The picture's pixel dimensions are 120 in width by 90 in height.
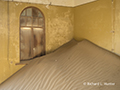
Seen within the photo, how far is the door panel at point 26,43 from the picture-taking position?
6.72 metres

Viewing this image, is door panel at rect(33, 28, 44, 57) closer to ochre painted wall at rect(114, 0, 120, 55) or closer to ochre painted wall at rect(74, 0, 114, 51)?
ochre painted wall at rect(74, 0, 114, 51)

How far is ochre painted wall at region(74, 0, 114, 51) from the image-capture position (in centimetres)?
611

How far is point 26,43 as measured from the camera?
681 cm

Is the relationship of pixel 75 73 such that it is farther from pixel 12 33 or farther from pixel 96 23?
pixel 12 33

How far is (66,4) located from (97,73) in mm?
4832

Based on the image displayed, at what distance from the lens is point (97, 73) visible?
4.78 meters

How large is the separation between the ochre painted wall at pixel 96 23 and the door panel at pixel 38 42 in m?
2.25

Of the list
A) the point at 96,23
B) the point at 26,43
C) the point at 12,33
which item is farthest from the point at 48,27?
the point at 96,23

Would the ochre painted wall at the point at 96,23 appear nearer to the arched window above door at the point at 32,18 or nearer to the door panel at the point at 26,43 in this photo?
the arched window above door at the point at 32,18

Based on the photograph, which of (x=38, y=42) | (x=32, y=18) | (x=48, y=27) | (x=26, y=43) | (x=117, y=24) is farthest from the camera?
(x=48, y=27)

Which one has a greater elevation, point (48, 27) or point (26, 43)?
point (48, 27)

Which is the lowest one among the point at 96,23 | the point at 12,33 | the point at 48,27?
the point at 12,33

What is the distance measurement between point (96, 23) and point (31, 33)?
11.6 feet

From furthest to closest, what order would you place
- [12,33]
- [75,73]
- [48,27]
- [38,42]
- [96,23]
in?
1. [48,27]
2. [38,42]
3. [96,23]
4. [12,33]
5. [75,73]
